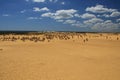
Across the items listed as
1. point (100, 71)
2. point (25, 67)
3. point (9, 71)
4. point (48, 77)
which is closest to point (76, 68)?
point (100, 71)

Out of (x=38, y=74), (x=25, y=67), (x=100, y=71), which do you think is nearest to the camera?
(x=38, y=74)

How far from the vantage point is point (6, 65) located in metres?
11.5

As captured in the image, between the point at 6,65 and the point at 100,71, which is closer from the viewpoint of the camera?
the point at 100,71

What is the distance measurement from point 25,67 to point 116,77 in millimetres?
5345

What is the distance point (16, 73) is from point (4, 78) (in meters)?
0.94

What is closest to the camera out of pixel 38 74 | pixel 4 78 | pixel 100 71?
pixel 4 78

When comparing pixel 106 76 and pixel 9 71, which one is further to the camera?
pixel 9 71

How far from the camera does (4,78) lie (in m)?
8.84

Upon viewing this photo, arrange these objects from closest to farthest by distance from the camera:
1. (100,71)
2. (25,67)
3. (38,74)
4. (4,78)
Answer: (4,78) < (38,74) < (100,71) < (25,67)

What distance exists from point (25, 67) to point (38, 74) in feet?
5.85

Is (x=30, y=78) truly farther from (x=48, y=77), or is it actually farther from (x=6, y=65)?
(x=6, y=65)

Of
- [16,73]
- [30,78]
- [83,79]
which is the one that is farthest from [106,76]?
[16,73]

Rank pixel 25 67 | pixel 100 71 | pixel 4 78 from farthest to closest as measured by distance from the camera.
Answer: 1. pixel 25 67
2. pixel 100 71
3. pixel 4 78

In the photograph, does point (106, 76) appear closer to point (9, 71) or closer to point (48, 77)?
point (48, 77)
